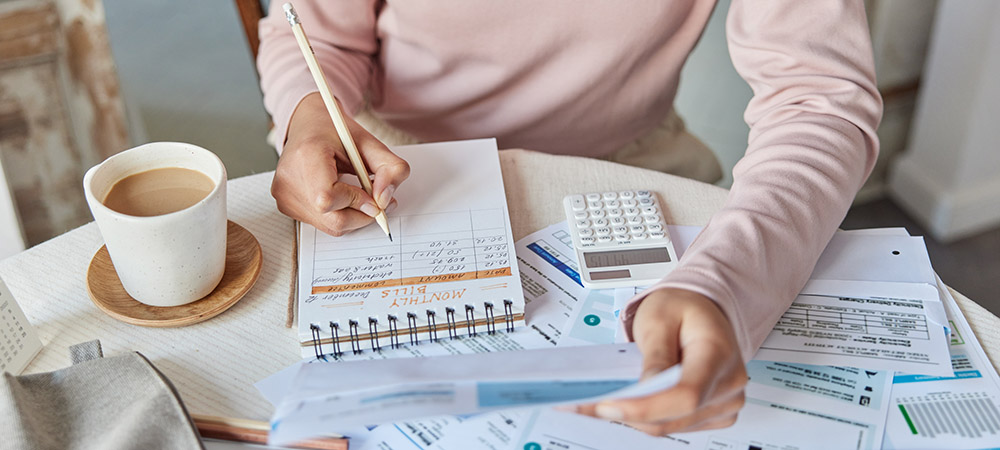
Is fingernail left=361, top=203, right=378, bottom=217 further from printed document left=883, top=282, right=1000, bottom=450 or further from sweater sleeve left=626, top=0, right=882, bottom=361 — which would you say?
printed document left=883, top=282, right=1000, bottom=450

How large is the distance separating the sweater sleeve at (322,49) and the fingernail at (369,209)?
19cm

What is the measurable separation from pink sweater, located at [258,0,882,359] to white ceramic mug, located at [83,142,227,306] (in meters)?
0.16

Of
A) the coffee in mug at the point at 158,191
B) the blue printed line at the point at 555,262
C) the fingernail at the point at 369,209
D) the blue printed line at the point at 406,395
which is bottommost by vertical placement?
the blue printed line at the point at 555,262

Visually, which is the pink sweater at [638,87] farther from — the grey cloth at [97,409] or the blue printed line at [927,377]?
the grey cloth at [97,409]

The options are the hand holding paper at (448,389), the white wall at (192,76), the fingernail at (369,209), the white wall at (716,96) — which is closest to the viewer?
the hand holding paper at (448,389)

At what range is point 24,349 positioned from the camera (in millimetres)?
580

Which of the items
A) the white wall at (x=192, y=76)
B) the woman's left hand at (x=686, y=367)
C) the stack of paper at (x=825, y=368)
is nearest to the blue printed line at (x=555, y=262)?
the stack of paper at (x=825, y=368)

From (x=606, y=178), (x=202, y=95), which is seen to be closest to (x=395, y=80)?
(x=606, y=178)

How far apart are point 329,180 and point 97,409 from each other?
23cm

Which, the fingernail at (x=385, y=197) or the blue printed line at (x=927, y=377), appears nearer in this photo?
the blue printed line at (x=927, y=377)

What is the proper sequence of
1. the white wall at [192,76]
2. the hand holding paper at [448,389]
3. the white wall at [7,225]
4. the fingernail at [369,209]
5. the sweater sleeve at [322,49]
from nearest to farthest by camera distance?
the hand holding paper at [448,389] < the fingernail at [369,209] < the sweater sleeve at [322,49] < the white wall at [7,225] < the white wall at [192,76]

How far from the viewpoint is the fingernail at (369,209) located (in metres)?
0.65

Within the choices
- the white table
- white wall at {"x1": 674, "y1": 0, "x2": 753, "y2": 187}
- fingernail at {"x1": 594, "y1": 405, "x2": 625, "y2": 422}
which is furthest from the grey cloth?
white wall at {"x1": 674, "y1": 0, "x2": 753, "y2": 187}

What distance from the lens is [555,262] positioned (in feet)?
2.13
